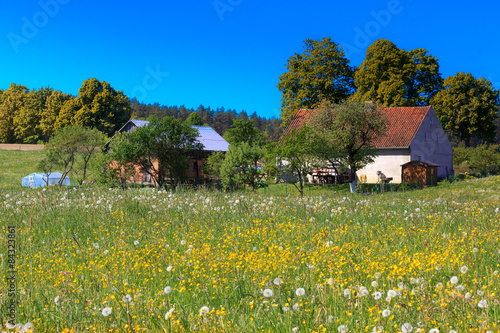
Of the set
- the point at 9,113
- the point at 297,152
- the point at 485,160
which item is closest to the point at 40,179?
the point at 297,152

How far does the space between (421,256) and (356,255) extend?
2.79ft

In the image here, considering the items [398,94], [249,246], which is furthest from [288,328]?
[398,94]

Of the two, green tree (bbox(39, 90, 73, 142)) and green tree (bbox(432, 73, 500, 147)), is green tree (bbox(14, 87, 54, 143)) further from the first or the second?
green tree (bbox(432, 73, 500, 147))

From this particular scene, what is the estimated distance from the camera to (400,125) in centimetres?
3806

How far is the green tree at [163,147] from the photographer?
2908cm

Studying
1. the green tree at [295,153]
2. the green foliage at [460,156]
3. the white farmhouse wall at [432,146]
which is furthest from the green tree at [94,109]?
the green foliage at [460,156]

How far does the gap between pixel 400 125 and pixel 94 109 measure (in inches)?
1839

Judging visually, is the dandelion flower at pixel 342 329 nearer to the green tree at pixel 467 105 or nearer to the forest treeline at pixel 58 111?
the green tree at pixel 467 105

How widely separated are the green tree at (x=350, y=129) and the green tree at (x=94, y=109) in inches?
1725

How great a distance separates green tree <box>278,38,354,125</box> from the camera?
46.5m

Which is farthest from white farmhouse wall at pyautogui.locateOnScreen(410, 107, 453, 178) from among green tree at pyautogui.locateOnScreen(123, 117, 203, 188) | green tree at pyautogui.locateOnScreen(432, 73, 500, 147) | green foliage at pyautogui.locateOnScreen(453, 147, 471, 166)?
green tree at pyautogui.locateOnScreen(123, 117, 203, 188)

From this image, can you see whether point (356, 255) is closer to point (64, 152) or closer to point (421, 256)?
point (421, 256)

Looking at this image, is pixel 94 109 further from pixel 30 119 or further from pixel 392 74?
pixel 392 74

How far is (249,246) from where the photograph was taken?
21.7ft
